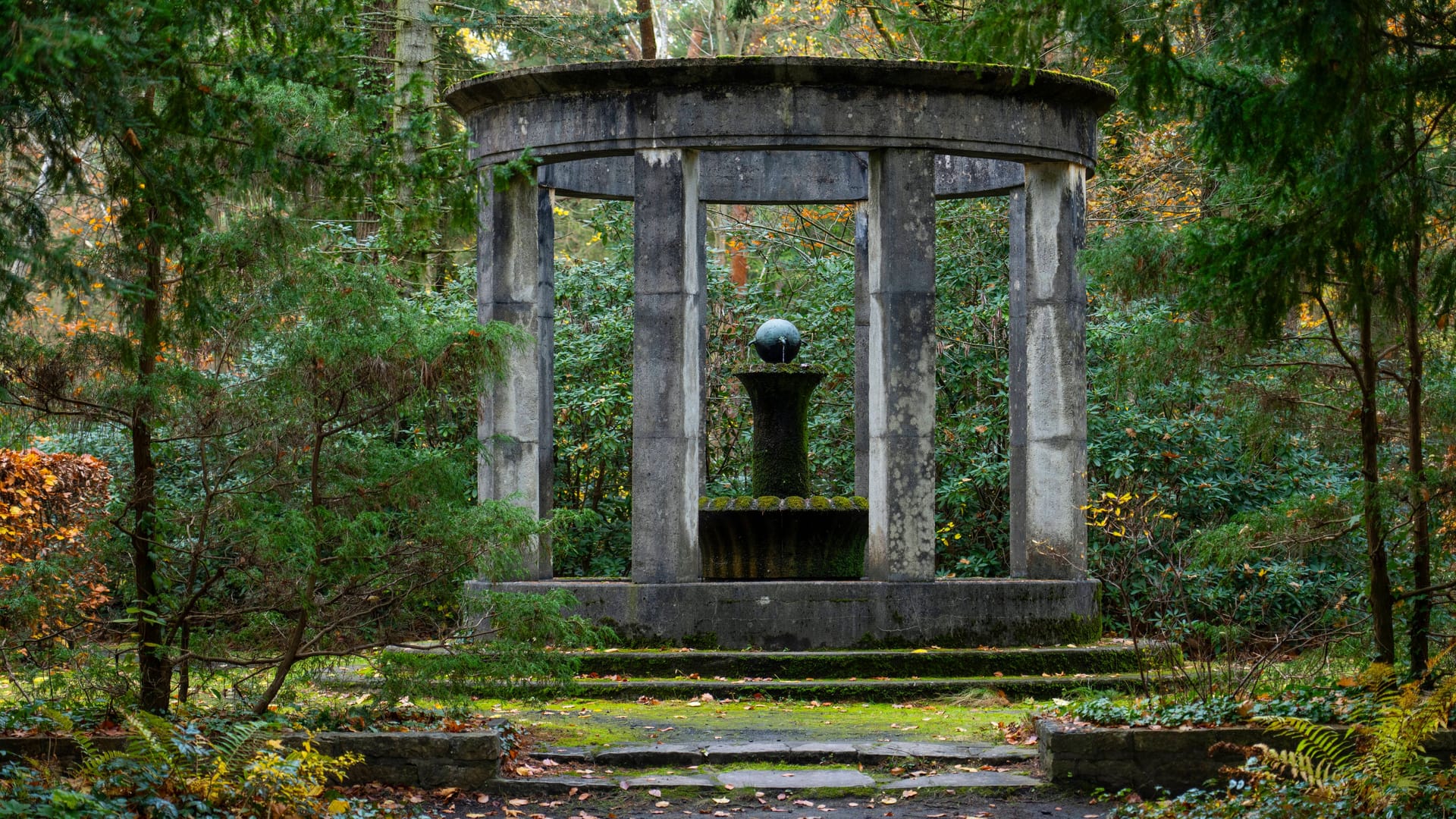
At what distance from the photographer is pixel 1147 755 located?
7145 millimetres

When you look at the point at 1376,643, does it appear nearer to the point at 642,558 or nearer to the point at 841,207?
the point at 642,558

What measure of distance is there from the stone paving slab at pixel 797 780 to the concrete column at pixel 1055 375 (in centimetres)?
453

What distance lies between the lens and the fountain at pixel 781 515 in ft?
38.1

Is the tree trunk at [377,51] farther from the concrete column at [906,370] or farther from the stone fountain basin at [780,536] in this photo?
the concrete column at [906,370]

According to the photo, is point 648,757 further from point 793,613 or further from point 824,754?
point 793,613

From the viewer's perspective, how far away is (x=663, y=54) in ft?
95.3

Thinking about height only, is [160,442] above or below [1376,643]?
above

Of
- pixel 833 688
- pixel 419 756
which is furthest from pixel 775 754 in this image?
pixel 833 688

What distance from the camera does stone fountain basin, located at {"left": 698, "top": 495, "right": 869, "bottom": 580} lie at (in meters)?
11.6

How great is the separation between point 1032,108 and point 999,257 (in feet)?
16.3

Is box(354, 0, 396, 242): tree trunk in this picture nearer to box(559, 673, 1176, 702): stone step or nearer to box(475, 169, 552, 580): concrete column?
box(475, 169, 552, 580): concrete column

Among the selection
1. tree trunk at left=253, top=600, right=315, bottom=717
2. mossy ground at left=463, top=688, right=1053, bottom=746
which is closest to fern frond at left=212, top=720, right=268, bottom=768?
tree trunk at left=253, top=600, right=315, bottom=717

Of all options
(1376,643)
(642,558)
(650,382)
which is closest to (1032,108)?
(650,382)

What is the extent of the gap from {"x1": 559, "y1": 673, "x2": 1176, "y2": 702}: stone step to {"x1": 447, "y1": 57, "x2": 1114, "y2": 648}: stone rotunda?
69cm
